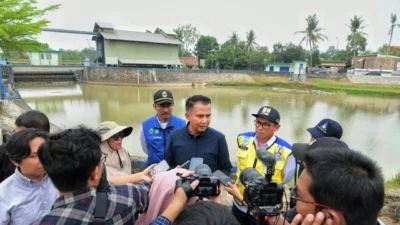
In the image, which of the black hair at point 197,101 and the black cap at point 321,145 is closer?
the black cap at point 321,145

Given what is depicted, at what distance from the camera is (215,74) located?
2916 cm

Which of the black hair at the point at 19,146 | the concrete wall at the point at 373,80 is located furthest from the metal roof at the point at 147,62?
the black hair at the point at 19,146

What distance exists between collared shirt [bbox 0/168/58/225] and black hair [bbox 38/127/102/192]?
0.54 m

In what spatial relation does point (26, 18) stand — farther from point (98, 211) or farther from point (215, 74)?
point (215, 74)

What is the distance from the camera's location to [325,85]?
85.8ft

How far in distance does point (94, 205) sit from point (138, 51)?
3002cm

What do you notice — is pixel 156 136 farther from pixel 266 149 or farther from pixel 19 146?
pixel 19 146

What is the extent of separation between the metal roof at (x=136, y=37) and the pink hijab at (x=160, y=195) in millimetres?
28067

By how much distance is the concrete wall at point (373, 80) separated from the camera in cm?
2601

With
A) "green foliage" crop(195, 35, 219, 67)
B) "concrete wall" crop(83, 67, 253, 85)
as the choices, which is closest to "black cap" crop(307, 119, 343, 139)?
"concrete wall" crop(83, 67, 253, 85)

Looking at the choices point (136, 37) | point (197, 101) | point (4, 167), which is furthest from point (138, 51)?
point (4, 167)

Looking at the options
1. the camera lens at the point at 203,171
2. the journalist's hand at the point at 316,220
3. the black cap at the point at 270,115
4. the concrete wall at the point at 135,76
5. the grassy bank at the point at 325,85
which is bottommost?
the grassy bank at the point at 325,85

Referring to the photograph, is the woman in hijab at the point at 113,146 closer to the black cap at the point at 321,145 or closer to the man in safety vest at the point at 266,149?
the man in safety vest at the point at 266,149

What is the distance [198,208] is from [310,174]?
416 mm
